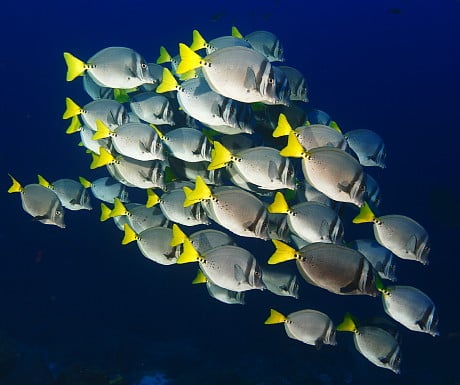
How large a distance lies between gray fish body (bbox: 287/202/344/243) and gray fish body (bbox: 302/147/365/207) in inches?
16.4

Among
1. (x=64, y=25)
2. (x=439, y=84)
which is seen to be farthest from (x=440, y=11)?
(x=64, y=25)

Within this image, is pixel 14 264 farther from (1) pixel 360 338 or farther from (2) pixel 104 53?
(1) pixel 360 338

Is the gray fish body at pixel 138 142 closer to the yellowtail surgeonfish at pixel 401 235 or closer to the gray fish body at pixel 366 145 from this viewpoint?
the yellowtail surgeonfish at pixel 401 235

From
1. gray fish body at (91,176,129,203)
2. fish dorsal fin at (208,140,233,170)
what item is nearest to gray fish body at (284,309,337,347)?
fish dorsal fin at (208,140,233,170)

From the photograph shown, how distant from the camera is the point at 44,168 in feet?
76.1

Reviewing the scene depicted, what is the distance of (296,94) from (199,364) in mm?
8594

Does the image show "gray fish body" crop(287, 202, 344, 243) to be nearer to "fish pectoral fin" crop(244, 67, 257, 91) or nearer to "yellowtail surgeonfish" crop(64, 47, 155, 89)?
"fish pectoral fin" crop(244, 67, 257, 91)

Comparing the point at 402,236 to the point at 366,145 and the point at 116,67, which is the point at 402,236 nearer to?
the point at 366,145

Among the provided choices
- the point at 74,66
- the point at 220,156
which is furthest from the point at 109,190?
the point at 220,156

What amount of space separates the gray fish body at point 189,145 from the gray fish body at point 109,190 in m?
1.59

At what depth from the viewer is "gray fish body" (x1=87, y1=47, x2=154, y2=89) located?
4.47 meters

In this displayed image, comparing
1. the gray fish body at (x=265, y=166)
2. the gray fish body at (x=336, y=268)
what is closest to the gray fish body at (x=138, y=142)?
the gray fish body at (x=265, y=166)

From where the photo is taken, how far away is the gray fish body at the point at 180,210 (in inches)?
177

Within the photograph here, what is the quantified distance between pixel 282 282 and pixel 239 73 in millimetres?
2291
